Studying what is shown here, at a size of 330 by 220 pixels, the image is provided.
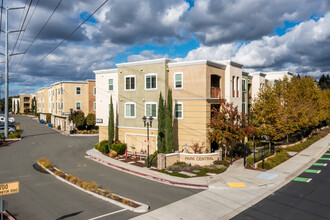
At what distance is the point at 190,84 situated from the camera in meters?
26.2

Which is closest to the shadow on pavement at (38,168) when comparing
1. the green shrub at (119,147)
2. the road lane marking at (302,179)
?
the green shrub at (119,147)

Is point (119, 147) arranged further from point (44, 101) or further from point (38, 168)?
point (44, 101)

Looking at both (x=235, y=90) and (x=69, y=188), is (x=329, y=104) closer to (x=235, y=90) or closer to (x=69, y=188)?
(x=235, y=90)

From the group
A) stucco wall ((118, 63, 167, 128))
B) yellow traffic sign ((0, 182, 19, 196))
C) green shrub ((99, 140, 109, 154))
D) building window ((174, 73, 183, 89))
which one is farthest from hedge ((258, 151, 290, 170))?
yellow traffic sign ((0, 182, 19, 196))

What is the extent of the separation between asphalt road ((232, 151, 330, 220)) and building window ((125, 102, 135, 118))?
59.3 feet

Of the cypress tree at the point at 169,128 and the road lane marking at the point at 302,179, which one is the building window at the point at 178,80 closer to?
the cypress tree at the point at 169,128

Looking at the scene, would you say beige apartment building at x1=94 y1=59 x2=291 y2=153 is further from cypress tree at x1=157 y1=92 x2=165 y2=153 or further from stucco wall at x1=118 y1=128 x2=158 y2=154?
cypress tree at x1=157 y1=92 x2=165 y2=153

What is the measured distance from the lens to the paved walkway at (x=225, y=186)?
42.9ft

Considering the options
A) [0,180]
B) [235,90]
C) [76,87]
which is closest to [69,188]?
[0,180]

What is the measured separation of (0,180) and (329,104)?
174 ft

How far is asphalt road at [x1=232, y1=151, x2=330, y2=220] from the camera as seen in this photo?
12.7 m

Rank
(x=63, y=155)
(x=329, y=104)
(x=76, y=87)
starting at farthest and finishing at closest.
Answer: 1. (x=76, y=87)
2. (x=329, y=104)
3. (x=63, y=155)

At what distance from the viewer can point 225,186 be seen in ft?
56.4

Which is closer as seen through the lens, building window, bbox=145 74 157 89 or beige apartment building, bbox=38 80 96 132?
building window, bbox=145 74 157 89
